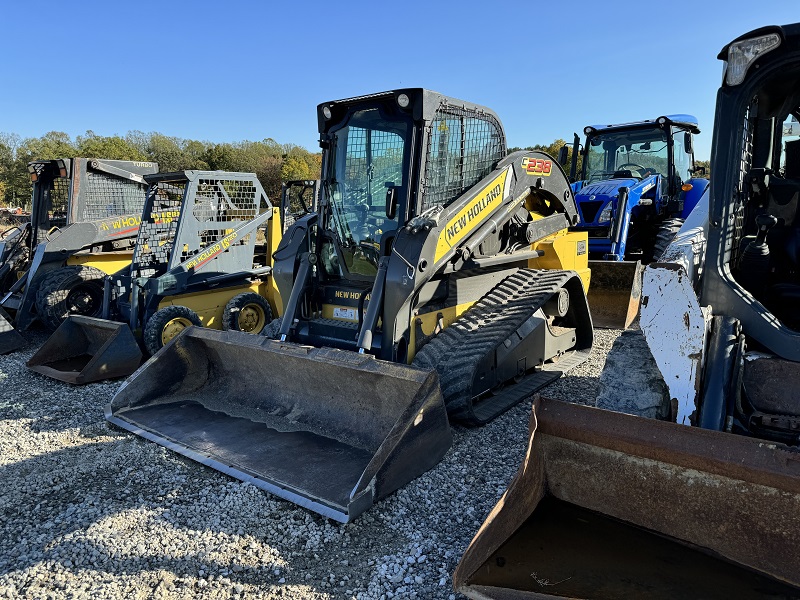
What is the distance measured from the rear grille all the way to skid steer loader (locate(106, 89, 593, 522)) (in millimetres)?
2729

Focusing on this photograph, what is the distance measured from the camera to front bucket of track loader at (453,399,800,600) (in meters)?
2.10

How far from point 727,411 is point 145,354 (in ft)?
17.9

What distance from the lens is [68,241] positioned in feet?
25.0

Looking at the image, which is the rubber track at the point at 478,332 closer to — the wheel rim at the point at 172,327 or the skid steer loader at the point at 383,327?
the skid steer loader at the point at 383,327

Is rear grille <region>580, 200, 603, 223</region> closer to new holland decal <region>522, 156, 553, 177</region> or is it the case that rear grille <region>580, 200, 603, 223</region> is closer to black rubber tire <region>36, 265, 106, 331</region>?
new holland decal <region>522, 156, 553, 177</region>

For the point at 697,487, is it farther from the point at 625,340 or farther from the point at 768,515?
the point at 625,340

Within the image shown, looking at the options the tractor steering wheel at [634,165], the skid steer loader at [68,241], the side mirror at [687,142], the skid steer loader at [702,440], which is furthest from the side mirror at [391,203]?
the side mirror at [687,142]

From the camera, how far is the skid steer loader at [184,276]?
5.85 metres

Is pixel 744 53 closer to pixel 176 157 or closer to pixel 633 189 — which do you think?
pixel 633 189

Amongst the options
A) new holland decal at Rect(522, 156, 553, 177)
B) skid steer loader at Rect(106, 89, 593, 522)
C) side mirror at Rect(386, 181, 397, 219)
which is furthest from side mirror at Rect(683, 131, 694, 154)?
side mirror at Rect(386, 181, 397, 219)

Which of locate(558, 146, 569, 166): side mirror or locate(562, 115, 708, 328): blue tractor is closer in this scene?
locate(562, 115, 708, 328): blue tractor

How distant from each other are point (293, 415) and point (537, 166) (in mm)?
3034

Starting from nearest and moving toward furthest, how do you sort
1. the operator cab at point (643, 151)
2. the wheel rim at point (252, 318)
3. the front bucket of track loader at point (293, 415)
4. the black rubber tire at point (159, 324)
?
the front bucket of track loader at point (293, 415)
the black rubber tire at point (159, 324)
the wheel rim at point (252, 318)
the operator cab at point (643, 151)

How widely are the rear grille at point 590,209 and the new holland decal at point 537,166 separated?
264 centimetres
